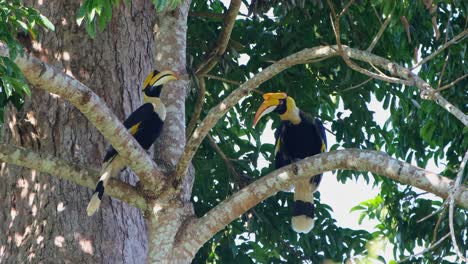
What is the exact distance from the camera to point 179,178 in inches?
185

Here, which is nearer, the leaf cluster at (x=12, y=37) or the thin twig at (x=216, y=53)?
the leaf cluster at (x=12, y=37)

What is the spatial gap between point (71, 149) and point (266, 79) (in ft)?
4.01

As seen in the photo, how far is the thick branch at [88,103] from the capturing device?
4070mm

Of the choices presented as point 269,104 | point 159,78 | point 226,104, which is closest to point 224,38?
point 269,104

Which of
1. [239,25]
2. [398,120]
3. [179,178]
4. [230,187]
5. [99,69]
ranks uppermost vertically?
[239,25]

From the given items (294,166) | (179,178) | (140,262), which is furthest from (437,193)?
(140,262)

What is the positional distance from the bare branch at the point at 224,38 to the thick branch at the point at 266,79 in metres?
0.95

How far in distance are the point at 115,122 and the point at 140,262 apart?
1189 millimetres

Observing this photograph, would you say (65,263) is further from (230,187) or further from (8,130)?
(230,187)

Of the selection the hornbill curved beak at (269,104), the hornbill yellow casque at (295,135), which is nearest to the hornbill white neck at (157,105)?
the hornbill curved beak at (269,104)

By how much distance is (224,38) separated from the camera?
19.8ft

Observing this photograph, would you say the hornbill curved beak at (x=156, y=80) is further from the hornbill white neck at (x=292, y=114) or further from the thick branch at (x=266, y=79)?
the hornbill white neck at (x=292, y=114)

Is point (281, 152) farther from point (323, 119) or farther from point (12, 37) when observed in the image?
point (12, 37)

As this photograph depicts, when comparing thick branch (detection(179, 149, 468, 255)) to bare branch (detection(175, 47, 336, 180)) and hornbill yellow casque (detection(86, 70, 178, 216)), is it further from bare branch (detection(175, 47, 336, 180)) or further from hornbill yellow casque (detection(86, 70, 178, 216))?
hornbill yellow casque (detection(86, 70, 178, 216))
